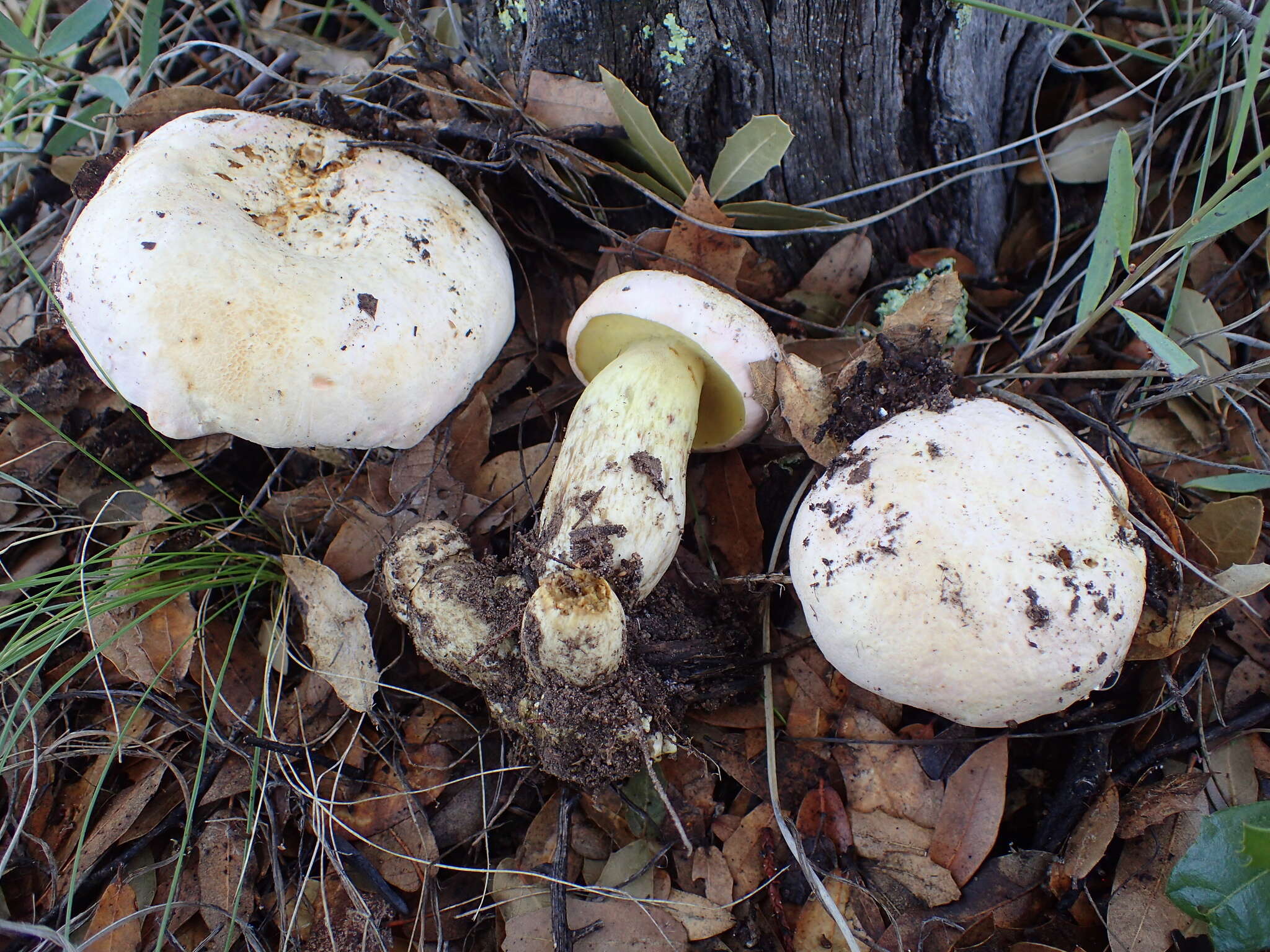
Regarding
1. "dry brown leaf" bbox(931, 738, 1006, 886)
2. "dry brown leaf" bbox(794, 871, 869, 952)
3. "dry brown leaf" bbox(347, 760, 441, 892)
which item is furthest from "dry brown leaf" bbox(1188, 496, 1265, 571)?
"dry brown leaf" bbox(347, 760, 441, 892)

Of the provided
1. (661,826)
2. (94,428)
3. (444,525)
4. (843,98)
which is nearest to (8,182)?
(94,428)

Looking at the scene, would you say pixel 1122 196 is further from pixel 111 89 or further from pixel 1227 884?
pixel 111 89

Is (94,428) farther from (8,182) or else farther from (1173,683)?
(1173,683)

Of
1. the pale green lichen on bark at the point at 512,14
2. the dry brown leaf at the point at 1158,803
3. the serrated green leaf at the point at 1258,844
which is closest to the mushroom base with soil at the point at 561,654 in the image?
the dry brown leaf at the point at 1158,803

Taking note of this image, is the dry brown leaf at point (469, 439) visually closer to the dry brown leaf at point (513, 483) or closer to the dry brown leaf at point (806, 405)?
the dry brown leaf at point (513, 483)

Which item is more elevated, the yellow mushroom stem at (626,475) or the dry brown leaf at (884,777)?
the yellow mushroom stem at (626,475)

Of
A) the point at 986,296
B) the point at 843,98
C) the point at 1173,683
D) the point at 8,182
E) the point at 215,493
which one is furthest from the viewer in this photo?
the point at 8,182
